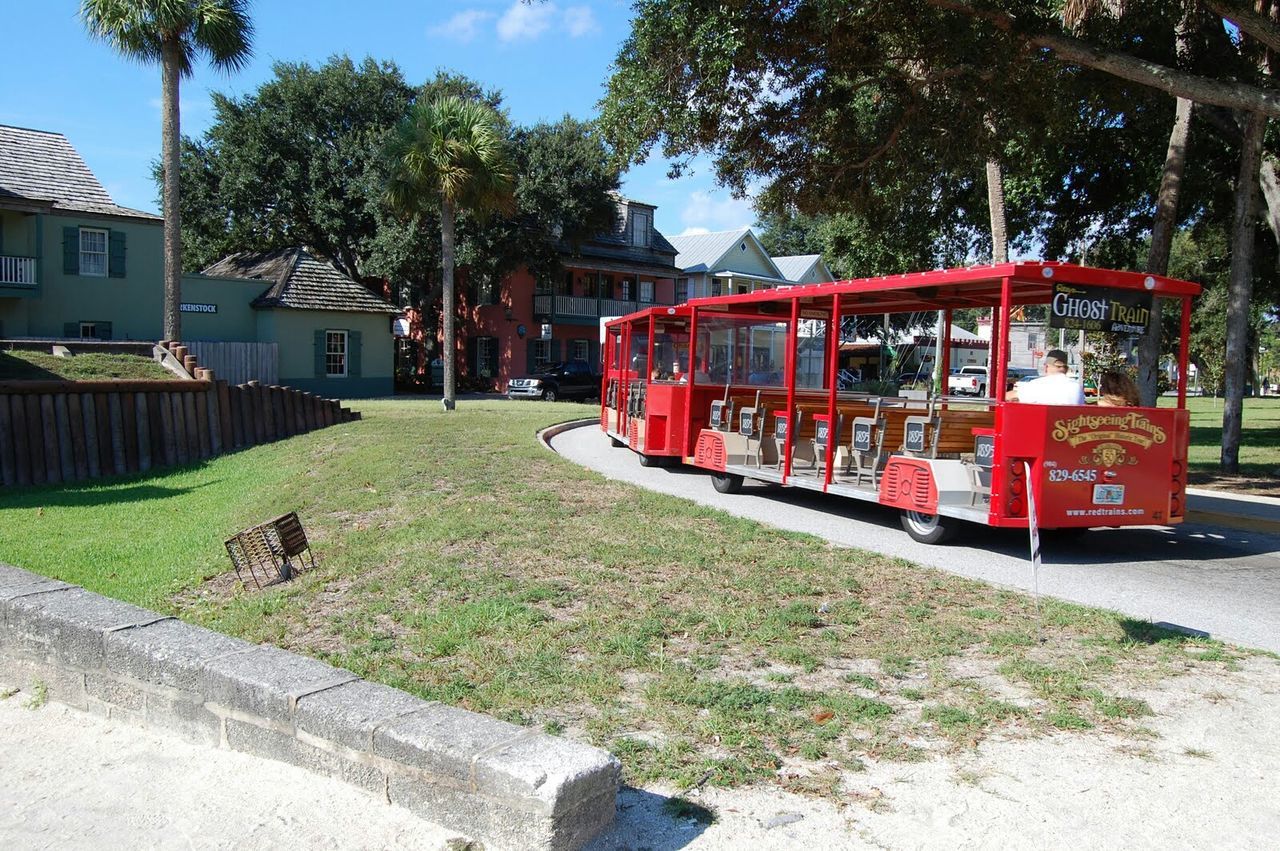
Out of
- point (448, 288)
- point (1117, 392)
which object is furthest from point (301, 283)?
point (1117, 392)

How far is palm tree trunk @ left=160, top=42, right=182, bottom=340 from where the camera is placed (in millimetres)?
24219

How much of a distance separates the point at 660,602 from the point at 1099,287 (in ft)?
17.1

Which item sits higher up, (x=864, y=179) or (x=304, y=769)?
(x=864, y=179)

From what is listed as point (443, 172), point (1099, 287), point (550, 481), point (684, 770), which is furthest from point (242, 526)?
point (443, 172)

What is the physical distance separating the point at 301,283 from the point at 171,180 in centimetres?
1022

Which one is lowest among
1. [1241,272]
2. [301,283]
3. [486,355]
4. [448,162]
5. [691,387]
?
[691,387]

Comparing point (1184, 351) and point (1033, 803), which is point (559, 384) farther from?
point (1033, 803)

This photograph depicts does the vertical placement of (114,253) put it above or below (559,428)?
above

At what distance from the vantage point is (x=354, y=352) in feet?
118

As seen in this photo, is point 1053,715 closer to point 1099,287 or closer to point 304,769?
point 304,769

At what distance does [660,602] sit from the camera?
677 centimetres

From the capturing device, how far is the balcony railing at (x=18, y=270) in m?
27.4

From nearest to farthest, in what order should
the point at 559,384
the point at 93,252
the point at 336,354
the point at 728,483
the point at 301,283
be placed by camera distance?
1. the point at 728,483
2. the point at 93,252
3. the point at 301,283
4. the point at 336,354
5. the point at 559,384

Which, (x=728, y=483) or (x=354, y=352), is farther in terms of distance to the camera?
(x=354, y=352)
